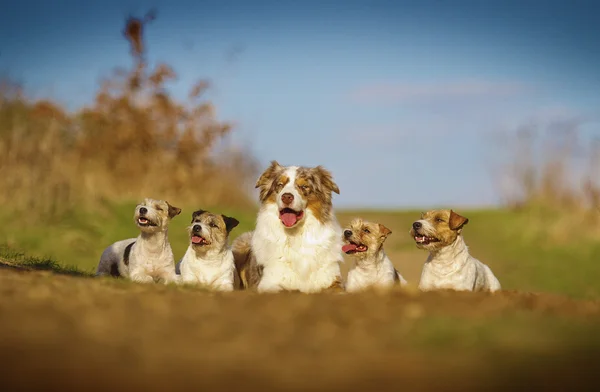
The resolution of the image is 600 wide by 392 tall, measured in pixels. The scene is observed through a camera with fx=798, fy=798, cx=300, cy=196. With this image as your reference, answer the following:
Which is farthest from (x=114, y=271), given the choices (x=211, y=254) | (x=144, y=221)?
(x=211, y=254)

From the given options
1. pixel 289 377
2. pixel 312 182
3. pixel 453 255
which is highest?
pixel 312 182

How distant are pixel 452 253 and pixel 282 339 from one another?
4.60m

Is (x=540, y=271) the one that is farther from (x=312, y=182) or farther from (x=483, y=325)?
(x=483, y=325)

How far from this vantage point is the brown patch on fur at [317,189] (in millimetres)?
9406

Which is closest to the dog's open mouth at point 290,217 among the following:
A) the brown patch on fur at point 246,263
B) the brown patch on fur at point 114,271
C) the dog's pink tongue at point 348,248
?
the dog's pink tongue at point 348,248

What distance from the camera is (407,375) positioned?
441 cm

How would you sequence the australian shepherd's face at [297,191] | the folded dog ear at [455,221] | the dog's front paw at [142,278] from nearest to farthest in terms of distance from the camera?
the australian shepherd's face at [297,191] → the folded dog ear at [455,221] → the dog's front paw at [142,278]

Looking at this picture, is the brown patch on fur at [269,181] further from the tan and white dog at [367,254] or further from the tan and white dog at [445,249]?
the tan and white dog at [445,249]

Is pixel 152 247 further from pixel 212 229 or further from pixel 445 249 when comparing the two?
pixel 445 249

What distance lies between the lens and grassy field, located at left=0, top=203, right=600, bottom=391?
429 centimetres

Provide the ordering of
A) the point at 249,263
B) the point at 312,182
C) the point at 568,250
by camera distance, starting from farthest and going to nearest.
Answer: the point at 568,250
the point at 249,263
the point at 312,182

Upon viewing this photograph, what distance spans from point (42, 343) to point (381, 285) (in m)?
5.33

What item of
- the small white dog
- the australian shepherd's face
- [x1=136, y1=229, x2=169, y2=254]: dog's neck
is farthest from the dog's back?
the australian shepherd's face

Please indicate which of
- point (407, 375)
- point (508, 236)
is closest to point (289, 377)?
point (407, 375)
